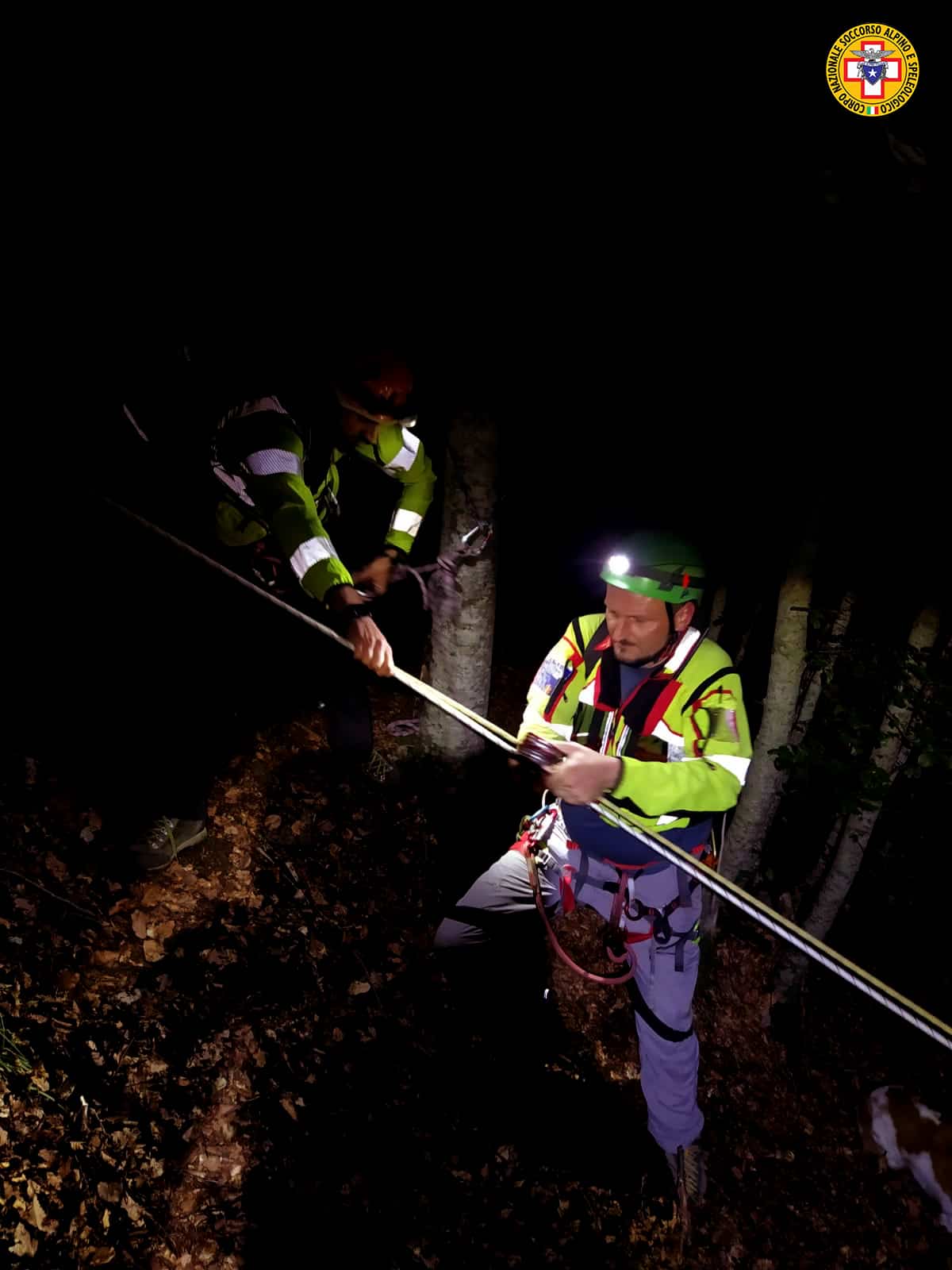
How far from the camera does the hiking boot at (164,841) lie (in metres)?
4.52

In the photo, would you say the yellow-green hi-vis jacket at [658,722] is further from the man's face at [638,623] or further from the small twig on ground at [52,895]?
the small twig on ground at [52,895]

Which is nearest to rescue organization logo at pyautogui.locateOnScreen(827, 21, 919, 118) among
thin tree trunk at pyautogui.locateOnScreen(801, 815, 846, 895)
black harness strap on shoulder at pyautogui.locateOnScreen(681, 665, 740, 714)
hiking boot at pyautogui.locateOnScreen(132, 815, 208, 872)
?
black harness strap on shoulder at pyautogui.locateOnScreen(681, 665, 740, 714)

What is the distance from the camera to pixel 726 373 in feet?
24.5

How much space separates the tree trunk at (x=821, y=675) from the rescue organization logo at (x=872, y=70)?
4076mm

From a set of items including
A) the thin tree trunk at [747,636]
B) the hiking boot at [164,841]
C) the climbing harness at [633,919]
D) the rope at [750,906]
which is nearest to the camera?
the rope at [750,906]

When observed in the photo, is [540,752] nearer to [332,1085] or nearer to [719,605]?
[332,1085]

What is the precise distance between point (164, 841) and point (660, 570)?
4.36 metres

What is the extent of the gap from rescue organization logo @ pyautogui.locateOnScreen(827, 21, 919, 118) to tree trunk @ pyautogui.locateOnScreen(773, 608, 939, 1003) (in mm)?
4183

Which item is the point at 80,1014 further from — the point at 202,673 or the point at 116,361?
the point at 116,361

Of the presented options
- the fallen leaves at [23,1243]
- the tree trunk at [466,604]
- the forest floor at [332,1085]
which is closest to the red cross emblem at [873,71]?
the tree trunk at [466,604]

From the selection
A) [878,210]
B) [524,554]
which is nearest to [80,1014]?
[878,210]

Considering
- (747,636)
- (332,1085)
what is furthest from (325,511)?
(747,636)

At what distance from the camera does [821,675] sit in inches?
236

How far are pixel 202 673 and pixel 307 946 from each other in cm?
240
